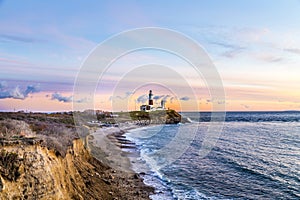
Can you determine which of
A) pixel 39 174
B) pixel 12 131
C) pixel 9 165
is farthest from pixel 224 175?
pixel 9 165

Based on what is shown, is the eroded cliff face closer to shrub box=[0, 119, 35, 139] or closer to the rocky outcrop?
the rocky outcrop

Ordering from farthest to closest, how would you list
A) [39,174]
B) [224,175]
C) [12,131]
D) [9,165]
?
[224,175] → [12,131] → [39,174] → [9,165]

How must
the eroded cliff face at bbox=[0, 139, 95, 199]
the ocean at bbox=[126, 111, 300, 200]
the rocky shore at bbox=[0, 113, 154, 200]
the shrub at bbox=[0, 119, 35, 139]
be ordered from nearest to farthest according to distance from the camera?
the eroded cliff face at bbox=[0, 139, 95, 199], the rocky shore at bbox=[0, 113, 154, 200], the shrub at bbox=[0, 119, 35, 139], the ocean at bbox=[126, 111, 300, 200]

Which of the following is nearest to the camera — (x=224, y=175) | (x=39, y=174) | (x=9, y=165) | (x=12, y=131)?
(x=9, y=165)

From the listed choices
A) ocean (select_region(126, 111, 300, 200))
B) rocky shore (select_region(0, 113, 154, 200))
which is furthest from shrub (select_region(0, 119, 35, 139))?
ocean (select_region(126, 111, 300, 200))

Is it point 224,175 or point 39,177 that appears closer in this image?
point 39,177

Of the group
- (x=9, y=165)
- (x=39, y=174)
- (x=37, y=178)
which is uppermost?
(x=9, y=165)

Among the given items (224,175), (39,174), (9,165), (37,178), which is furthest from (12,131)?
(224,175)

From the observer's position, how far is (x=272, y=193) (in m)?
19.6

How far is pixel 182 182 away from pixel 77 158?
8.91 m

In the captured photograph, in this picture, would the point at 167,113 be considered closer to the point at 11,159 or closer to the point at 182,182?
the point at 182,182

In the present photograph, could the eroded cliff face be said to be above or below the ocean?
above

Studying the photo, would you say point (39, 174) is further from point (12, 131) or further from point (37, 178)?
point (12, 131)

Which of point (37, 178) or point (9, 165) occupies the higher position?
point (9, 165)
